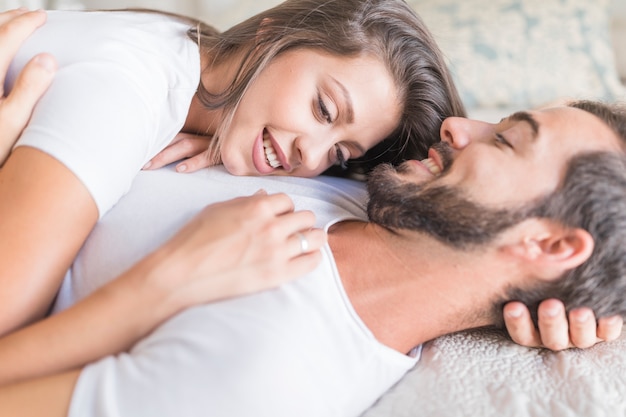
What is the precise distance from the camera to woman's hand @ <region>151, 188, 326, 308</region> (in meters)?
0.98

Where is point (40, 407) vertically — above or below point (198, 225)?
below

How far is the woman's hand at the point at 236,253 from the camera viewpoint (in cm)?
98

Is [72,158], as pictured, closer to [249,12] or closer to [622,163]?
[622,163]

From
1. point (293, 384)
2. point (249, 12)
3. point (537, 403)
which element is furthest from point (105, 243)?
point (249, 12)

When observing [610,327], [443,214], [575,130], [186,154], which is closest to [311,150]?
[186,154]

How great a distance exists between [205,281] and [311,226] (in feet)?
0.66

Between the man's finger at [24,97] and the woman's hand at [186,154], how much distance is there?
0.26 metres

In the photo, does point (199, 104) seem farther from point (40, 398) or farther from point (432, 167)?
point (40, 398)

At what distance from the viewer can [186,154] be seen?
1.42 m

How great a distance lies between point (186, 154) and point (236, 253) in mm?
488

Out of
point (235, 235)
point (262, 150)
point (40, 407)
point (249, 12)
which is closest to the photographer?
point (40, 407)

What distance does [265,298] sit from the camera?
98 centimetres

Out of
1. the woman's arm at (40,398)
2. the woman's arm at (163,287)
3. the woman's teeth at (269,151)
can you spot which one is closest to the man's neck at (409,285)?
the woman's arm at (163,287)

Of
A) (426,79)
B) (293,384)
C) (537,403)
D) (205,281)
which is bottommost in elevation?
(537,403)
